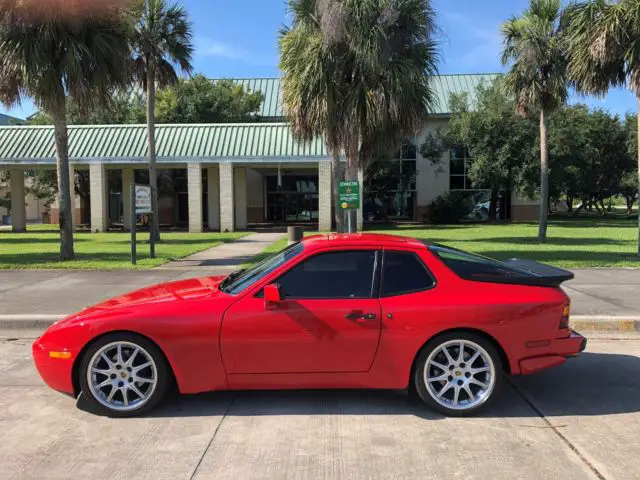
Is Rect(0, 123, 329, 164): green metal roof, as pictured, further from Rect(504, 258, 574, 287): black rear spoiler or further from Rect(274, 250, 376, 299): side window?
Rect(274, 250, 376, 299): side window

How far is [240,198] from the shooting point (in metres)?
33.1

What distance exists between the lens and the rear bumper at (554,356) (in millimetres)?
4438

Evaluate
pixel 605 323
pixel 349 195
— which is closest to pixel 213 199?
pixel 349 195

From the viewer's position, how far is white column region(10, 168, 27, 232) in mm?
31927

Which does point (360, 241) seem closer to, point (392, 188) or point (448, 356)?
point (448, 356)

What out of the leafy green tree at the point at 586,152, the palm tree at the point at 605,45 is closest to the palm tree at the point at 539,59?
the palm tree at the point at 605,45

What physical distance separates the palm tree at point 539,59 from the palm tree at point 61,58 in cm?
1317

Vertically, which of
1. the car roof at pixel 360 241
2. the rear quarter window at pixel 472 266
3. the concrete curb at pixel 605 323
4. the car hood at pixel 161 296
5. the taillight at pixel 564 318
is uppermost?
the car roof at pixel 360 241

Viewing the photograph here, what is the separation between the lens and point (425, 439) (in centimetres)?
397

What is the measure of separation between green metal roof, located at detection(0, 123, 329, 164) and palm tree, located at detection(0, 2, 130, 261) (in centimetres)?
1462

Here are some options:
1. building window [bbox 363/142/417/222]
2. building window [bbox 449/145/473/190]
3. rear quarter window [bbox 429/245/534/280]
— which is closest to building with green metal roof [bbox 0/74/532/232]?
building window [bbox 363/142/417/222]

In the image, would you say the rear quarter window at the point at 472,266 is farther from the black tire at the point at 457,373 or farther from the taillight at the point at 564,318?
the black tire at the point at 457,373

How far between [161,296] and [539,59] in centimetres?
1835

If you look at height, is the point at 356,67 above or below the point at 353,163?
above
